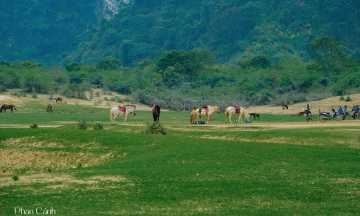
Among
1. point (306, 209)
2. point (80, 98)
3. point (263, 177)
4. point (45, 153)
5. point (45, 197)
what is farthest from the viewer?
point (80, 98)

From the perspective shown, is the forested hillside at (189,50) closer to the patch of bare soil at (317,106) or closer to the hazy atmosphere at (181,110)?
the hazy atmosphere at (181,110)

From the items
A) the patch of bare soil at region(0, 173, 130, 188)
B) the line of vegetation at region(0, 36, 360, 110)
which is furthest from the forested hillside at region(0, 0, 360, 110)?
the patch of bare soil at region(0, 173, 130, 188)

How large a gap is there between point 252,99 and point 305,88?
8.90m

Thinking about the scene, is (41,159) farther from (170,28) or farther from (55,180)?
(170,28)

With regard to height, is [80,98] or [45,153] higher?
[80,98]

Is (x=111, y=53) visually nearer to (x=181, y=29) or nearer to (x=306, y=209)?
A: (x=181, y=29)

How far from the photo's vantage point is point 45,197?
13625mm

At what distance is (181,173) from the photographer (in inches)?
663

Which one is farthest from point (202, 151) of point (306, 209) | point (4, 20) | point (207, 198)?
point (4, 20)

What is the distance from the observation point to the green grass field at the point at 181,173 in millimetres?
13078

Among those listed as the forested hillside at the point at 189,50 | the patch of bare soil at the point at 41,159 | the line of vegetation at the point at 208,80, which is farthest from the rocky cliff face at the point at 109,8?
the patch of bare soil at the point at 41,159

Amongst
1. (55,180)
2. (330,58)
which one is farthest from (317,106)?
(55,180)

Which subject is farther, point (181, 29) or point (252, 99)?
point (181, 29)

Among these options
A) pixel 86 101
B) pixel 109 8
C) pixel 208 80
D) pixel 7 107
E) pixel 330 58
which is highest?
Result: pixel 109 8
